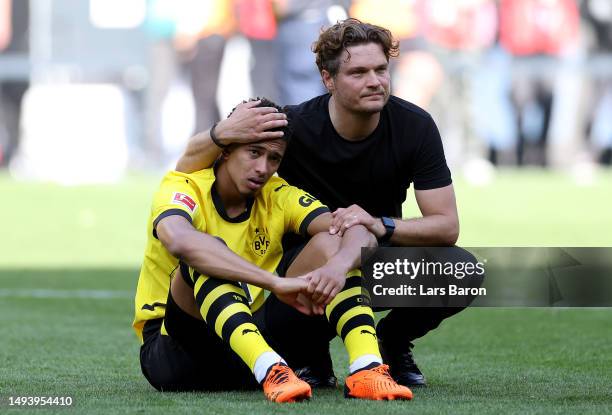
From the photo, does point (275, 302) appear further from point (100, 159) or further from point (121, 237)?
point (100, 159)

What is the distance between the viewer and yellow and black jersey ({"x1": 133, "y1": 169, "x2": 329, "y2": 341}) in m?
4.98

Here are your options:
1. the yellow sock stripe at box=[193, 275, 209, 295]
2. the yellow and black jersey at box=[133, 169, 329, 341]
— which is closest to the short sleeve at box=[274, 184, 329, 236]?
the yellow and black jersey at box=[133, 169, 329, 341]

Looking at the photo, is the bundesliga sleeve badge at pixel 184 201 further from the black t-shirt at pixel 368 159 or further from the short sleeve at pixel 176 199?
the black t-shirt at pixel 368 159

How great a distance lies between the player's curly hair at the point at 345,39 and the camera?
525 cm

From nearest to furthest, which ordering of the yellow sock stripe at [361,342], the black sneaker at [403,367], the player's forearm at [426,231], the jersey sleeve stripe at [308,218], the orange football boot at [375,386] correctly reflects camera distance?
the orange football boot at [375,386]
the yellow sock stripe at [361,342]
the jersey sleeve stripe at [308,218]
the player's forearm at [426,231]
the black sneaker at [403,367]

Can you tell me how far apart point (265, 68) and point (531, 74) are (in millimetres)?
5780

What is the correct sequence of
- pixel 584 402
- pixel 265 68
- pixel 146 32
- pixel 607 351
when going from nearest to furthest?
pixel 584 402, pixel 607 351, pixel 265 68, pixel 146 32

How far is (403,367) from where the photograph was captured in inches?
214

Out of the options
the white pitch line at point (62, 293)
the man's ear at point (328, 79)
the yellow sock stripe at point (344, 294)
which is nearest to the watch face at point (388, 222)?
the yellow sock stripe at point (344, 294)

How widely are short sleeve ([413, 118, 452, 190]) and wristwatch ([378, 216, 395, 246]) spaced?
0.96 feet

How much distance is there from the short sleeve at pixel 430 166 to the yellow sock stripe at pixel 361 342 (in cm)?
86

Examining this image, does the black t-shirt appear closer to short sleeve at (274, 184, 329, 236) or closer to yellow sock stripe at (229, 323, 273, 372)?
short sleeve at (274, 184, 329, 236)

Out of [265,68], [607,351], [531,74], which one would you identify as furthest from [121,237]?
[531,74]

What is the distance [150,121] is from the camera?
27.5 meters
